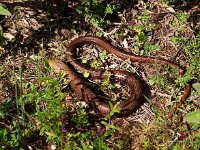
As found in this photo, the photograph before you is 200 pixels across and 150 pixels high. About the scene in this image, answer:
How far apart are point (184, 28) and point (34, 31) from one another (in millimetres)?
2139

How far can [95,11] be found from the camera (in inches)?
243

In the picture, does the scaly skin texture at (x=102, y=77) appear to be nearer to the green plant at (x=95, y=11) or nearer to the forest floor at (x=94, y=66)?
the forest floor at (x=94, y=66)

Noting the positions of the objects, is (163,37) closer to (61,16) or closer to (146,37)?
(146,37)

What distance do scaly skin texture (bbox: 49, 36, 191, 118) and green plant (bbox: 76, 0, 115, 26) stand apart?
0.25 metres

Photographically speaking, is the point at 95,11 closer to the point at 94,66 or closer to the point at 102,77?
the point at 94,66

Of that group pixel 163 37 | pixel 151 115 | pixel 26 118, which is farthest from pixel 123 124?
pixel 163 37

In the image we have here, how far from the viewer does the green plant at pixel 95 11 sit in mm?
6109

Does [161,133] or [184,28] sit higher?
[184,28]

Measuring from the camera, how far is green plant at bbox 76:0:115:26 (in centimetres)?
611

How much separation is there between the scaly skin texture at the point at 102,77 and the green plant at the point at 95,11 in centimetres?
25

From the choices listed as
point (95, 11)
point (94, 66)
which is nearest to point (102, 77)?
point (94, 66)

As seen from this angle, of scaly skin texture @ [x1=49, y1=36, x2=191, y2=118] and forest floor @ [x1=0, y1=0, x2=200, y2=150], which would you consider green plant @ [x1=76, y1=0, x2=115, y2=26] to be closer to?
forest floor @ [x1=0, y1=0, x2=200, y2=150]

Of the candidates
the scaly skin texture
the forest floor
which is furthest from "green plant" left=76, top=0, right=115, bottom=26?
the scaly skin texture

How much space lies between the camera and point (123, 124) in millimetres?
5285
